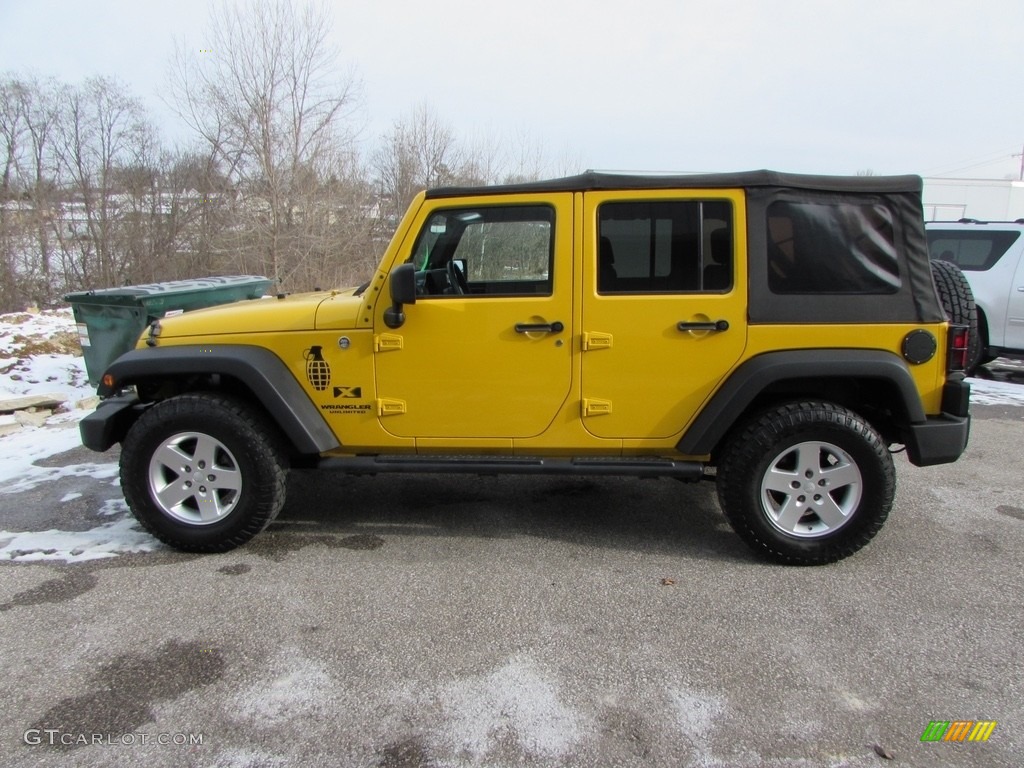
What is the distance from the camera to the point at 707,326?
3.27m

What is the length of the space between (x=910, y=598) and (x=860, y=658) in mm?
653

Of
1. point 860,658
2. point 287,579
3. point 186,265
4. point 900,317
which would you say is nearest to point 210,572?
point 287,579

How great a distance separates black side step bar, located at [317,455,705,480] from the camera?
3434 mm

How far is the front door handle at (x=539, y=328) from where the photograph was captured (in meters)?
3.33

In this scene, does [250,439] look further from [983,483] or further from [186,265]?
[186,265]

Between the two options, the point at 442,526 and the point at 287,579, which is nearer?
the point at 287,579

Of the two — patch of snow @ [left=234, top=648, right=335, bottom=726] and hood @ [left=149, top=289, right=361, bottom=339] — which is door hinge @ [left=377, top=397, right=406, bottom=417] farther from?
patch of snow @ [left=234, top=648, right=335, bottom=726]

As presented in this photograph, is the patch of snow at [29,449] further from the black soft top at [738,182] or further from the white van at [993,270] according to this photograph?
the white van at [993,270]

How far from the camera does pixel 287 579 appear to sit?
3.30 meters

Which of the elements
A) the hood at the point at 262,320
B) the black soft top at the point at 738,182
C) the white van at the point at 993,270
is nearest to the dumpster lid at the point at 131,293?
the hood at the point at 262,320

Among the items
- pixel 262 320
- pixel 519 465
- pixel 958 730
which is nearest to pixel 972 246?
pixel 519 465

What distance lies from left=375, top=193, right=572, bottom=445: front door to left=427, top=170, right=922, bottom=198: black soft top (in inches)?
5.3

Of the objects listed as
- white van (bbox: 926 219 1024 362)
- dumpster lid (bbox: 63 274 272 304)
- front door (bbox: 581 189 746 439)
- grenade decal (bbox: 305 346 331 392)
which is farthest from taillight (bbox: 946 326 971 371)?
dumpster lid (bbox: 63 274 272 304)

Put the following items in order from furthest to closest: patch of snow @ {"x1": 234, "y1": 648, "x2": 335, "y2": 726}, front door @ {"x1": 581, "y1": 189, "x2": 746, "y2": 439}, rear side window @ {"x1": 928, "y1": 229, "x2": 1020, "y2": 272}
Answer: rear side window @ {"x1": 928, "y1": 229, "x2": 1020, "y2": 272} < front door @ {"x1": 581, "y1": 189, "x2": 746, "y2": 439} < patch of snow @ {"x1": 234, "y1": 648, "x2": 335, "y2": 726}
